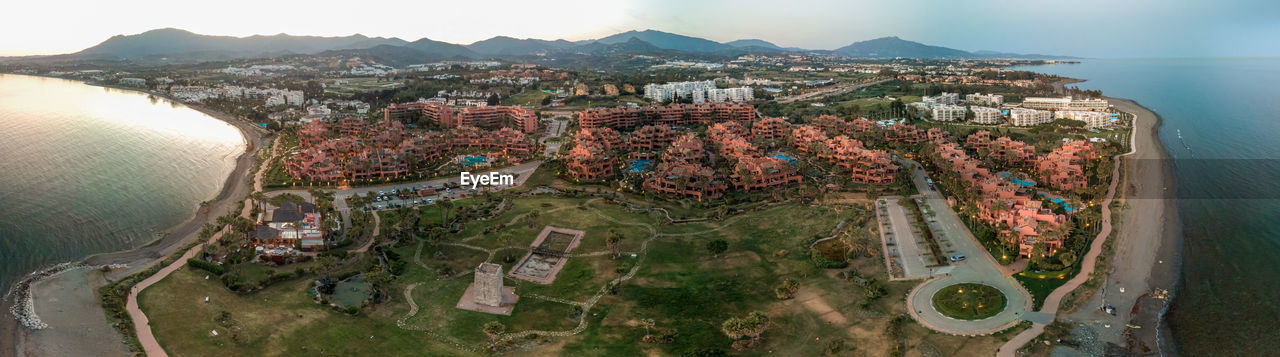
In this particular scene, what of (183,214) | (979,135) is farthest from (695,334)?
(979,135)

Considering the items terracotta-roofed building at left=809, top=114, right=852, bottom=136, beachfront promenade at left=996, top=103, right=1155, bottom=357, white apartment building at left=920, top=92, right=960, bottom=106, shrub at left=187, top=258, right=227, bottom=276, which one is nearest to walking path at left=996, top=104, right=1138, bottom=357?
beachfront promenade at left=996, top=103, right=1155, bottom=357

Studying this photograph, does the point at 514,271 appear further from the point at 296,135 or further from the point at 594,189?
the point at 296,135

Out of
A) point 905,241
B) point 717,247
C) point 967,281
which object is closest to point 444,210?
point 717,247

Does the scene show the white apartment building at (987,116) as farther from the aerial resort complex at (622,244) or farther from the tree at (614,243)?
the tree at (614,243)

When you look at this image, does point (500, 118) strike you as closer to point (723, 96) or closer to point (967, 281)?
point (723, 96)

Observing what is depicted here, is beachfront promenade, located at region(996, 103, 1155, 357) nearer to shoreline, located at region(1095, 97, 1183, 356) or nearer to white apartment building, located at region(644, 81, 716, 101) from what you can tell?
shoreline, located at region(1095, 97, 1183, 356)

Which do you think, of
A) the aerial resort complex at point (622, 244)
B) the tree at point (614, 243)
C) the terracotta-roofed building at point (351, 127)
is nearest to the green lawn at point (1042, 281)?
the aerial resort complex at point (622, 244)
